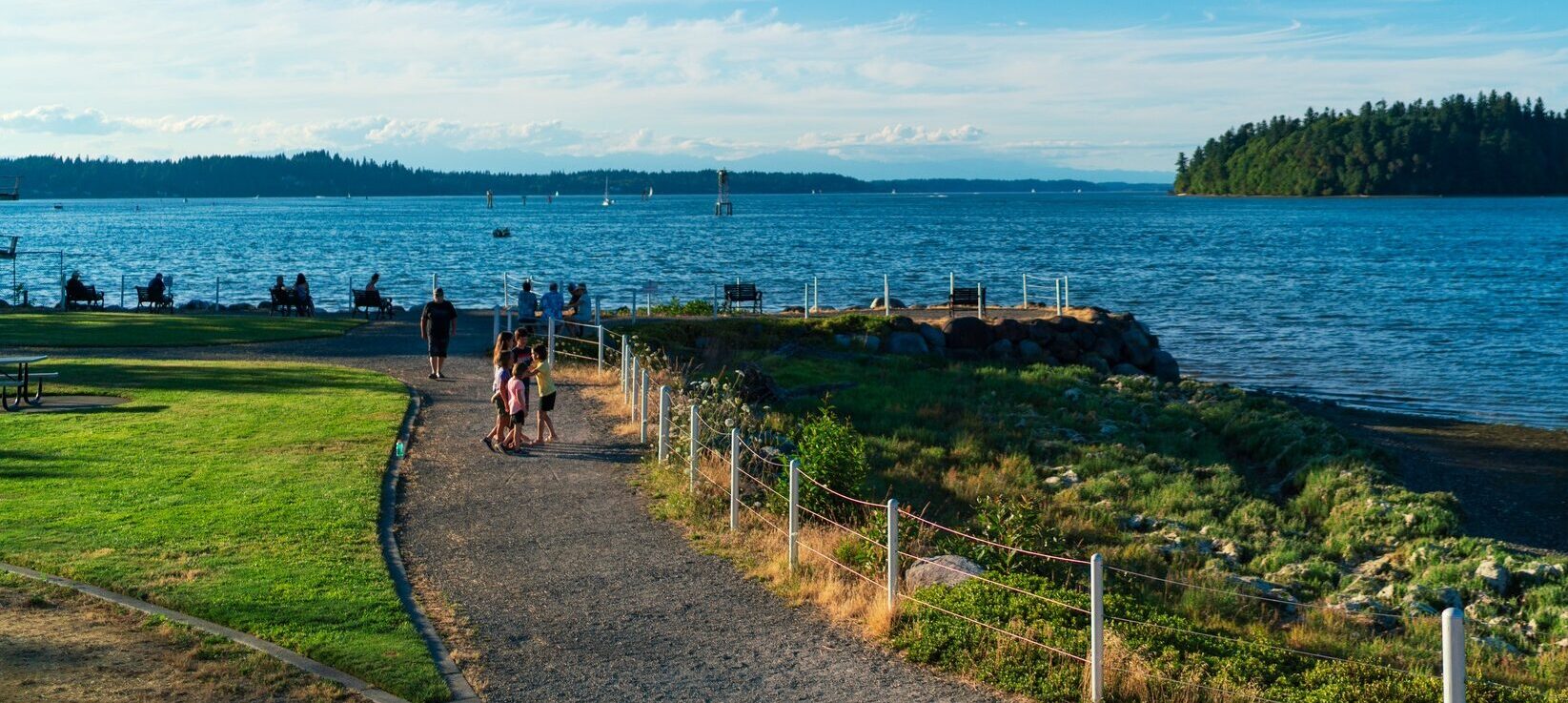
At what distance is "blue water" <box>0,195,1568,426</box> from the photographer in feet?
129

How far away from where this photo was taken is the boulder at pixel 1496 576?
48.3 feet

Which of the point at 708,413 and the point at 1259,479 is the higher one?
the point at 708,413

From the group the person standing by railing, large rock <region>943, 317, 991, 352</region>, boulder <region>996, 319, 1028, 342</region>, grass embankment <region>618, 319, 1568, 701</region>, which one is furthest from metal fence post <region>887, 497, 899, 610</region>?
boulder <region>996, 319, 1028, 342</region>

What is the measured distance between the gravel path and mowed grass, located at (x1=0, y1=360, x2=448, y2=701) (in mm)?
A: 594

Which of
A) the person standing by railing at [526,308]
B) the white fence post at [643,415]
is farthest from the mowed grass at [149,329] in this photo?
the white fence post at [643,415]

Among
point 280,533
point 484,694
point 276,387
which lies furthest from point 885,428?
point 484,694

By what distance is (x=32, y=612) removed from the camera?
10109 millimetres

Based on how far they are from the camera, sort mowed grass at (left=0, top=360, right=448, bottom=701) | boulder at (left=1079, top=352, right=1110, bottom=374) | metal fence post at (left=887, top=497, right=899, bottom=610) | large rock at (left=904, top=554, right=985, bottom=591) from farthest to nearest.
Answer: boulder at (left=1079, top=352, right=1110, bottom=374) → large rock at (left=904, top=554, right=985, bottom=591) → metal fence post at (left=887, top=497, right=899, bottom=610) → mowed grass at (left=0, top=360, right=448, bottom=701)

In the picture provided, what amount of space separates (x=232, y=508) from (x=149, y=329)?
2009 centimetres

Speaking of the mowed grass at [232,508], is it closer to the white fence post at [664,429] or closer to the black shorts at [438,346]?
the black shorts at [438,346]

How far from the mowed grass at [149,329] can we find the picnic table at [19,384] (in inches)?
294

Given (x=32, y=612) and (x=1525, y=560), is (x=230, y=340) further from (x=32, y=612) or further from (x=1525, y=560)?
(x=1525, y=560)

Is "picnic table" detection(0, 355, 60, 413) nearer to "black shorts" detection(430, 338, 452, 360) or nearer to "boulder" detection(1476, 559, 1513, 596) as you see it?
"black shorts" detection(430, 338, 452, 360)

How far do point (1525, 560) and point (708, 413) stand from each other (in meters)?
9.39
